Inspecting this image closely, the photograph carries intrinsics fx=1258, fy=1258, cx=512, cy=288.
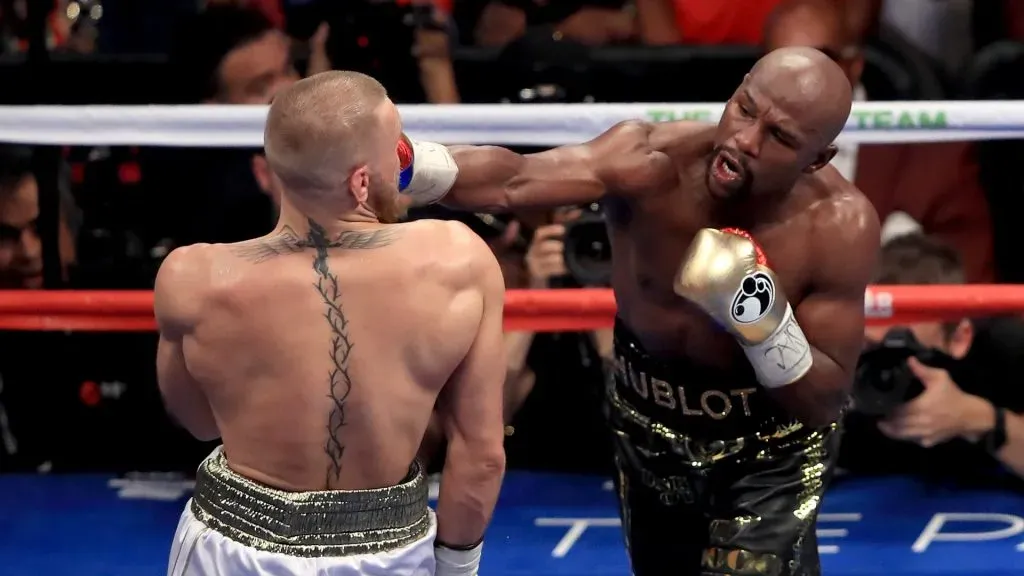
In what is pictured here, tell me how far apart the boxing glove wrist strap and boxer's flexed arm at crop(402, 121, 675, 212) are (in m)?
0.30

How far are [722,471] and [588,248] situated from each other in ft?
3.09

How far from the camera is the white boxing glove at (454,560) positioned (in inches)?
62.4

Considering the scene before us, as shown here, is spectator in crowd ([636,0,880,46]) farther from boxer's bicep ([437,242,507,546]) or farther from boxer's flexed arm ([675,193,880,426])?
boxer's bicep ([437,242,507,546])

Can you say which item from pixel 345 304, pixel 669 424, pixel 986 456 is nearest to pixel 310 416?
pixel 345 304

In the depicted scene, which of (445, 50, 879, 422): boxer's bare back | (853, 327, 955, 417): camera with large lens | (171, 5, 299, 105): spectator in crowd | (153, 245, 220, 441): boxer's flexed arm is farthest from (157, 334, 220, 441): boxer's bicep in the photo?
(853, 327, 955, 417): camera with large lens

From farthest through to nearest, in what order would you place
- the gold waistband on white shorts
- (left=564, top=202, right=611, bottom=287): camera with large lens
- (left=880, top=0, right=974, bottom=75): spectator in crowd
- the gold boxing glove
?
(left=880, top=0, right=974, bottom=75): spectator in crowd < (left=564, top=202, right=611, bottom=287): camera with large lens < the gold boxing glove < the gold waistband on white shorts

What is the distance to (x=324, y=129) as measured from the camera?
4.54 feet

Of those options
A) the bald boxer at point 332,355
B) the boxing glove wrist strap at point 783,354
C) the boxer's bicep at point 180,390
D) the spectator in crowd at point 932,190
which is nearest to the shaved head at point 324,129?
the bald boxer at point 332,355

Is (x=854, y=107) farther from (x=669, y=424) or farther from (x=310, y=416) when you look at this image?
(x=310, y=416)

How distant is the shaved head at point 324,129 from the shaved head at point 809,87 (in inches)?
24.8

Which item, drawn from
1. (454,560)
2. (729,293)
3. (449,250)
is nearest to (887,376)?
(729,293)

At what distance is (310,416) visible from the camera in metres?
1.47

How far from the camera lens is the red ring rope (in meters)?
2.54

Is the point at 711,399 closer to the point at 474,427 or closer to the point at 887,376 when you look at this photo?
the point at 474,427
